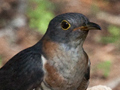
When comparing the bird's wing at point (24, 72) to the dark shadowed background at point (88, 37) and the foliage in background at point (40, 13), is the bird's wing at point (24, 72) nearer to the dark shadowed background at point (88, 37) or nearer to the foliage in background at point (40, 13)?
the dark shadowed background at point (88, 37)

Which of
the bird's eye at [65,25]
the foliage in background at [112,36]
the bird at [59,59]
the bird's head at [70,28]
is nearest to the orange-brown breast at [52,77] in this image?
the bird at [59,59]

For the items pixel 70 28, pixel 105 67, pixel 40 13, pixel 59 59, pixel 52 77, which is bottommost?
pixel 105 67

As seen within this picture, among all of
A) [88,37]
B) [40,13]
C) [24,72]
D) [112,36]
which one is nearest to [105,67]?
[112,36]

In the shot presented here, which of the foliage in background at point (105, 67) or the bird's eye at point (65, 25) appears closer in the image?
the bird's eye at point (65, 25)

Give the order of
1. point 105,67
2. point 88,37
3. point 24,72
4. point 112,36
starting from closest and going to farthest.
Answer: point 24,72 → point 105,67 → point 112,36 → point 88,37

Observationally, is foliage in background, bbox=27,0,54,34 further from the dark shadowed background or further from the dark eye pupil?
the dark eye pupil

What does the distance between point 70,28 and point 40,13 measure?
19.6ft

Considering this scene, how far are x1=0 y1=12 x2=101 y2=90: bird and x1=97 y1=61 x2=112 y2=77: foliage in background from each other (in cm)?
408

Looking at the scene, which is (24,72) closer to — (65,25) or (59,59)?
(59,59)

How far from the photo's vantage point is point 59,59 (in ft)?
15.1

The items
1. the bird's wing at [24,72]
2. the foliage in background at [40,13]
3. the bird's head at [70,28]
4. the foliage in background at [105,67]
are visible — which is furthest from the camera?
the foliage in background at [40,13]

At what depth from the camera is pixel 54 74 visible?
4.57 m

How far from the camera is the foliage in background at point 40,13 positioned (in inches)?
397

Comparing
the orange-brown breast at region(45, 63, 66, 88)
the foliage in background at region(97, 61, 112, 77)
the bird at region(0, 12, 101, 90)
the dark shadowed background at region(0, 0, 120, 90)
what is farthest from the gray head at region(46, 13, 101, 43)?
the foliage in background at region(97, 61, 112, 77)
